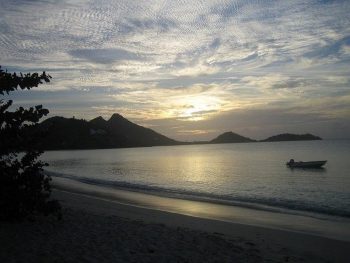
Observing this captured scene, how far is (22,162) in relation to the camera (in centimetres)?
1238

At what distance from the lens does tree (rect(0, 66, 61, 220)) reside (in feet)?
38.5

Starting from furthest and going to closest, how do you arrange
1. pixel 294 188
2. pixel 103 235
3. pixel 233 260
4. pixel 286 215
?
pixel 294 188 < pixel 286 215 < pixel 103 235 < pixel 233 260

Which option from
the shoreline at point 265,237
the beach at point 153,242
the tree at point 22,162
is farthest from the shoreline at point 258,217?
the tree at point 22,162

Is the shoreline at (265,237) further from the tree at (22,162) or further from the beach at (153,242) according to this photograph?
the tree at (22,162)

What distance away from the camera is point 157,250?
9656mm

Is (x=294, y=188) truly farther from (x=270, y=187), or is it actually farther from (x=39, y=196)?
(x=39, y=196)

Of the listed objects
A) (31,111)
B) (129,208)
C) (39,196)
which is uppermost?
(31,111)

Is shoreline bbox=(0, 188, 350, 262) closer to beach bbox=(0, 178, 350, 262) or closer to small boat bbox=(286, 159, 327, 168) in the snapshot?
beach bbox=(0, 178, 350, 262)

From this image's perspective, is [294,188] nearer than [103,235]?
No

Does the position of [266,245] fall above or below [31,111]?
below

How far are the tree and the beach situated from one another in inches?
21.9

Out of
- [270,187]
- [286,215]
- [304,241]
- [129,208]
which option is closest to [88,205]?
[129,208]

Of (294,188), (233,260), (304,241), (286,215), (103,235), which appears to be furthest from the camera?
(294,188)

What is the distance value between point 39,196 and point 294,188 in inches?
921
